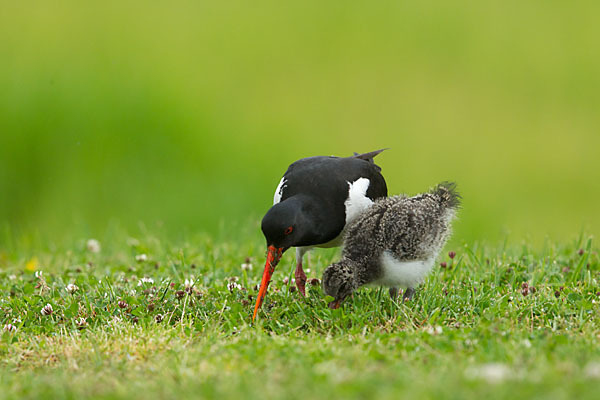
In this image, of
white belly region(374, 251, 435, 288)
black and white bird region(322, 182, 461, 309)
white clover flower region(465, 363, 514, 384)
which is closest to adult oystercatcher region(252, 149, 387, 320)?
black and white bird region(322, 182, 461, 309)

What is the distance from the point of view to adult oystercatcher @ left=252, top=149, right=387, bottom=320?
5.76 m

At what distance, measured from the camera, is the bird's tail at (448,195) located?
5988 millimetres

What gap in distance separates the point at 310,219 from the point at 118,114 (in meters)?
6.97

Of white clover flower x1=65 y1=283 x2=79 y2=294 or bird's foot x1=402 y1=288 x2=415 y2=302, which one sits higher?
white clover flower x1=65 y1=283 x2=79 y2=294

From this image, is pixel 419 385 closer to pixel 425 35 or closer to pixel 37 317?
pixel 37 317

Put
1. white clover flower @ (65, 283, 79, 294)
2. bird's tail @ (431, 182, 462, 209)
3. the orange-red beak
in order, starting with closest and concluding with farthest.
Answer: the orange-red beak < white clover flower @ (65, 283, 79, 294) < bird's tail @ (431, 182, 462, 209)

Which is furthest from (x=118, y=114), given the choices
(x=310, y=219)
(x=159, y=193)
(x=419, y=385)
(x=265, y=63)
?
(x=419, y=385)

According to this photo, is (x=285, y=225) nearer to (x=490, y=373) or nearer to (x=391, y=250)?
(x=391, y=250)

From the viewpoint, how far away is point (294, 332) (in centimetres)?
501

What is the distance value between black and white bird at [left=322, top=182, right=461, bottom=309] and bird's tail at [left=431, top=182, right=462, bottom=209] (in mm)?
224

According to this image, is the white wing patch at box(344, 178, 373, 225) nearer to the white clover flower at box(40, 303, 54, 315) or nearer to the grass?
the grass

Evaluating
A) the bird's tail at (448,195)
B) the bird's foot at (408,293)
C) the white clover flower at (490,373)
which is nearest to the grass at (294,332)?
the white clover flower at (490,373)

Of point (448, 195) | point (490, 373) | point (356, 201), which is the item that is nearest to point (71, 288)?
point (356, 201)

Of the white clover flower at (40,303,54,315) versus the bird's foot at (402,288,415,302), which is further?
the bird's foot at (402,288,415,302)
